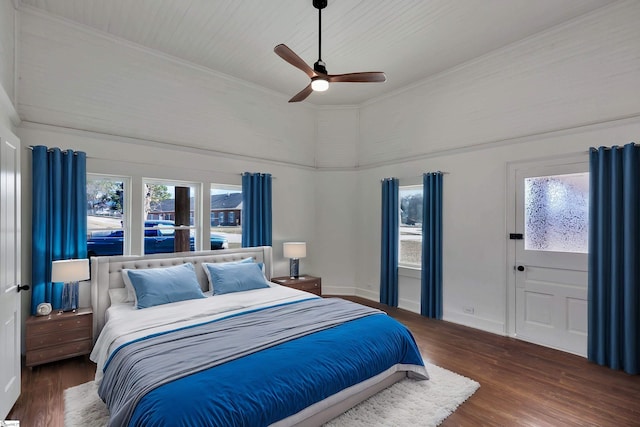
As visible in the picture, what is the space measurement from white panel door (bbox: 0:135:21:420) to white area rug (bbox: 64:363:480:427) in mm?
429

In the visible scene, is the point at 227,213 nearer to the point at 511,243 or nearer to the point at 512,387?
the point at 511,243

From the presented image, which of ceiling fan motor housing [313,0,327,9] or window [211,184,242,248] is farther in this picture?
window [211,184,242,248]

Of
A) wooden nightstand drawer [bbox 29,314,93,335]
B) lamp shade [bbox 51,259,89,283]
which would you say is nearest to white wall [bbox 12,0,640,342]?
lamp shade [bbox 51,259,89,283]

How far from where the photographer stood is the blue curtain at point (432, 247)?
15.7 ft

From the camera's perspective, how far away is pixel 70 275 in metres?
3.28

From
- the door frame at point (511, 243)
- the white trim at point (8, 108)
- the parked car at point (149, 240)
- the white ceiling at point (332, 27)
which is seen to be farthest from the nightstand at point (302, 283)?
the white trim at point (8, 108)

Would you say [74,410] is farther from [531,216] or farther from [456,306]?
[531,216]

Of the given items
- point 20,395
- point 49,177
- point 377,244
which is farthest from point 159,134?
point 377,244

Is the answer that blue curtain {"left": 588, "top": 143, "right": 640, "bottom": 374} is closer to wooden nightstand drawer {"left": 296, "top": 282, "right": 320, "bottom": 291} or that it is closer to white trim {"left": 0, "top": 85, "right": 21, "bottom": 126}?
wooden nightstand drawer {"left": 296, "top": 282, "right": 320, "bottom": 291}

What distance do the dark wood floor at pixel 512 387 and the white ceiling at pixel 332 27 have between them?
147 inches

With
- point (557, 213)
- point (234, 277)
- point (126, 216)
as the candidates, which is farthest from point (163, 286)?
point (557, 213)

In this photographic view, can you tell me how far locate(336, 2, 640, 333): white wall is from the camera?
3.37 metres

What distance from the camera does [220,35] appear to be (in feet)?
12.7

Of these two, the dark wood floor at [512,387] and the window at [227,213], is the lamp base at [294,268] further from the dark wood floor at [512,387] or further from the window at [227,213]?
the dark wood floor at [512,387]
